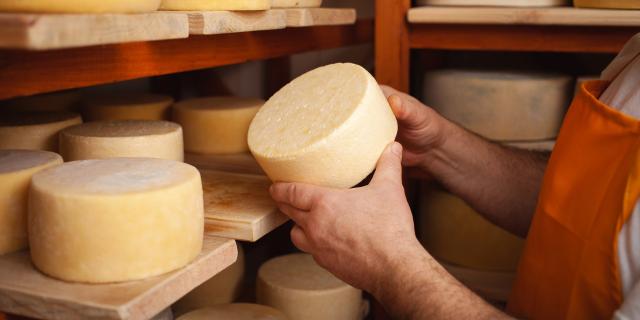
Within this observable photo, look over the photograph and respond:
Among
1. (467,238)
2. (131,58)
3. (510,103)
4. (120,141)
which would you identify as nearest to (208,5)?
(131,58)

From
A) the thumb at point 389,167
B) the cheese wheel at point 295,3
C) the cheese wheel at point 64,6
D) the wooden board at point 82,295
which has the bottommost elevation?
the wooden board at point 82,295

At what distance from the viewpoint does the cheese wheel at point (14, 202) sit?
3.39 ft

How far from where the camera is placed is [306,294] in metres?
1.65

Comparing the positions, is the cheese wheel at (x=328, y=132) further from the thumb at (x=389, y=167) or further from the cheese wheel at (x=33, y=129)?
the cheese wheel at (x=33, y=129)

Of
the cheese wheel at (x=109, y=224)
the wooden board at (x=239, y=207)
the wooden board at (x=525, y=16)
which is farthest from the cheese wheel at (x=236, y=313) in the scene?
the wooden board at (x=525, y=16)

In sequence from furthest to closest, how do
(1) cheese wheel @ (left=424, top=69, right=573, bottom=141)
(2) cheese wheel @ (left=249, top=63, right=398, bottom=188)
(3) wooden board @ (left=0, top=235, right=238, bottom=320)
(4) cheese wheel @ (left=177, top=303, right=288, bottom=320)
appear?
(1) cheese wheel @ (left=424, top=69, right=573, bottom=141), (4) cheese wheel @ (left=177, top=303, right=288, bottom=320), (2) cheese wheel @ (left=249, top=63, right=398, bottom=188), (3) wooden board @ (left=0, top=235, right=238, bottom=320)

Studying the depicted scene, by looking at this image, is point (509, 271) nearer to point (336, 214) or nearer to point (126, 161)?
point (336, 214)

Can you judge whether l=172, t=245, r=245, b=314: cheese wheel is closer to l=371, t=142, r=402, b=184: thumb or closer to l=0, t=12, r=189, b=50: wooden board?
l=371, t=142, r=402, b=184: thumb

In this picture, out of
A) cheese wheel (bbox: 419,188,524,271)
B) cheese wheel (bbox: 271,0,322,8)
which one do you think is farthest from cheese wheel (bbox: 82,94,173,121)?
cheese wheel (bbox: 419,188,524,271)

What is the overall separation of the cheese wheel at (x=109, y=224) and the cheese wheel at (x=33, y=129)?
1.30ft

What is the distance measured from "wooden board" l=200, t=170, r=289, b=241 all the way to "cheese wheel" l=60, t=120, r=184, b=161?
118mm

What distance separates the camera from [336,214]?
117 cm

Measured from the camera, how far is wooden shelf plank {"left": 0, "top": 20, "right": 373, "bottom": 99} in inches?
38.1

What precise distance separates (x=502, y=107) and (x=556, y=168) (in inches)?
30.5
